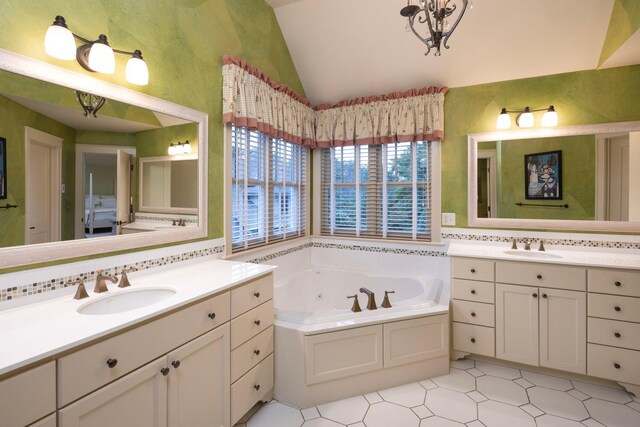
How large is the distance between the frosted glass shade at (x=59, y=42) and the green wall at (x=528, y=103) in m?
2.84

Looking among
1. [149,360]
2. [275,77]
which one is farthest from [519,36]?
[149,360]

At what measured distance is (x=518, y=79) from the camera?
9.17 feet

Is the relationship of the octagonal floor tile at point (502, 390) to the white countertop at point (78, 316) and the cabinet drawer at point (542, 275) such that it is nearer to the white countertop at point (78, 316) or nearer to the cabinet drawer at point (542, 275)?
the cabinet drawer at point (542, 275)

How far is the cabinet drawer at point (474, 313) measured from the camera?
2385 millimetres

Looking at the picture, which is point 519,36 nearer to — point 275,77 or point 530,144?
point 530,144

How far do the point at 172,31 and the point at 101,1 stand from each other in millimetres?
422

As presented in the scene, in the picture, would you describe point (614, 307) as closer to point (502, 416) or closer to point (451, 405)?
point (502, 416)

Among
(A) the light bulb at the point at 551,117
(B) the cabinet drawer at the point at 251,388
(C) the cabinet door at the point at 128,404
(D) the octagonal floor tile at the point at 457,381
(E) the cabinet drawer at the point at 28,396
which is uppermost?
(A) the light bulb at the point at 551,117

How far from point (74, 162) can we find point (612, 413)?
10.8 ft

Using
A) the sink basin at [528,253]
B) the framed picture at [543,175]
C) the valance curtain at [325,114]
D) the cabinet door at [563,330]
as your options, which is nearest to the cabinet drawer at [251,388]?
the valance curtain at [325,114]

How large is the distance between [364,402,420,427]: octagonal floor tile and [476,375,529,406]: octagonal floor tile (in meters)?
0.60

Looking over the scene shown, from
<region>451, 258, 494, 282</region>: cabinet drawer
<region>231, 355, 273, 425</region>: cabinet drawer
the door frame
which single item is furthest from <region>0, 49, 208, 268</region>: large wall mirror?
<region>451, 258, 494, 282</region>: cabinet drawer

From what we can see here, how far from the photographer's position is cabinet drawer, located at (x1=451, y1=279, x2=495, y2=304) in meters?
2.38

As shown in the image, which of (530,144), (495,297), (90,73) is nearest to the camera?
(90,73)
